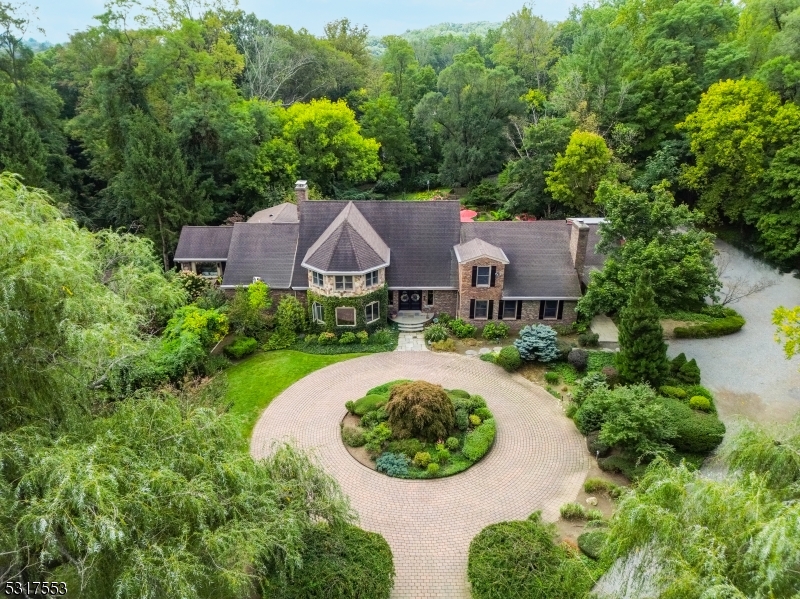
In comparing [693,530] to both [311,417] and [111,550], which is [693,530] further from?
[311,417]

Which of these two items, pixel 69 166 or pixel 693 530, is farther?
pixel 69 166

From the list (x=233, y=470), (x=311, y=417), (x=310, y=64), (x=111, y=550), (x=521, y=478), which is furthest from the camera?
(x=310, y=64)

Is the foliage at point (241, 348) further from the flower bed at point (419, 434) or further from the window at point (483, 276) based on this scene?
the window at point (483, 276)

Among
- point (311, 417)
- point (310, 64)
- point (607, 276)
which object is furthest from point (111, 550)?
point (310, 64)

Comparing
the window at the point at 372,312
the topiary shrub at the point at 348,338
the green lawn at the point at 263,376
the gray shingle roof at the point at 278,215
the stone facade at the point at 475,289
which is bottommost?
the green lawn at the point at 263,376

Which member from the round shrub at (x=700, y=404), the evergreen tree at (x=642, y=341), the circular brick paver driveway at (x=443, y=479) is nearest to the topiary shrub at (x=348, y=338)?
the circular brick paver driveway at (x=443, y=479)

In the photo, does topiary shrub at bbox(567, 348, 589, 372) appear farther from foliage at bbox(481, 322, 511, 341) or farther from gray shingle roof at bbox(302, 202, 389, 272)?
gray shingle roof at bbox(302, 202, 389, 272)
